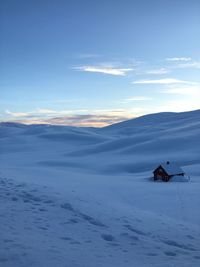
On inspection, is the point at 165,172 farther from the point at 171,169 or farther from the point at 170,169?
the point at 171,169

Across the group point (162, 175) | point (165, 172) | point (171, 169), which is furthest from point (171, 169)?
point (162, 175)

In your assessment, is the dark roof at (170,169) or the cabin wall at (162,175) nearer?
the cabin wall at (162,175)

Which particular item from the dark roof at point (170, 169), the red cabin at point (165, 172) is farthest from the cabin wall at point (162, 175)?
the dark roof at point (170, 169)

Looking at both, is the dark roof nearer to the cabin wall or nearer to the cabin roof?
the cabin roof

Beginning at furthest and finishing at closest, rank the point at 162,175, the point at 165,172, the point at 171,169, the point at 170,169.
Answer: the point at 171,169 → the point at 170,169 → the point at 162,175 → the point at 165,172

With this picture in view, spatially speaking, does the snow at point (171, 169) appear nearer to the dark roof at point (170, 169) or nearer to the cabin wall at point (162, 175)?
the dark roof at point (170, 169)

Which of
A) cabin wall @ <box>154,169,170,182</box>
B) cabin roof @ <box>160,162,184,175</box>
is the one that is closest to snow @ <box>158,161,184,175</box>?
cabin roof @ <box>160,162,184,175</box>

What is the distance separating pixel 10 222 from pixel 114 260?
12.9 feet

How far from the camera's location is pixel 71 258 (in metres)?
10.0

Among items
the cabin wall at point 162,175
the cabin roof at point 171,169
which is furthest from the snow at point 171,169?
the cabin wall at point 162,175

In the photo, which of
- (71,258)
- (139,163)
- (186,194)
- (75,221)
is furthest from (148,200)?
(139,163)

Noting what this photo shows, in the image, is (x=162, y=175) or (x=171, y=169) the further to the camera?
(x=171, y=169)

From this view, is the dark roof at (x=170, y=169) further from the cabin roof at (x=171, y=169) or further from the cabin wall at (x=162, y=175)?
the cabin wall at (x=162, y=175)

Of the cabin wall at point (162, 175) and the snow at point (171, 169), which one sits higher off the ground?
the snow at point (171, 169)
